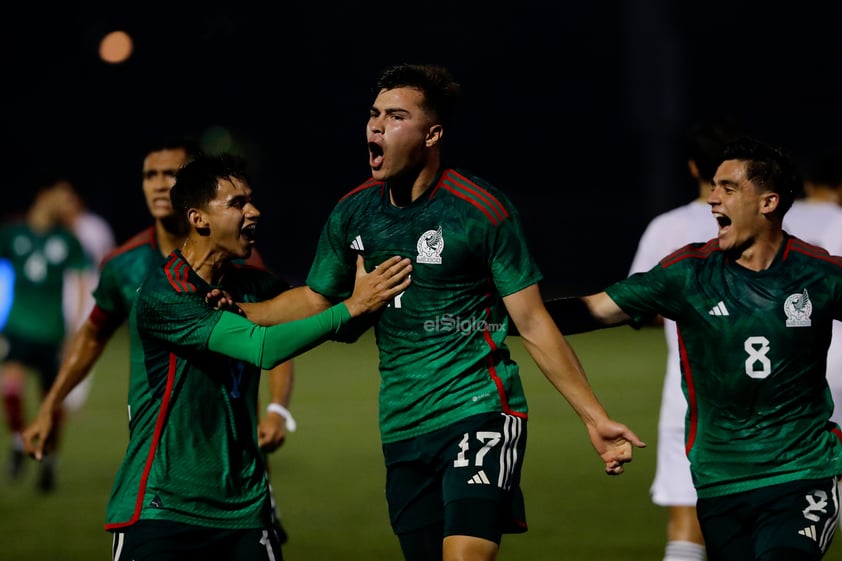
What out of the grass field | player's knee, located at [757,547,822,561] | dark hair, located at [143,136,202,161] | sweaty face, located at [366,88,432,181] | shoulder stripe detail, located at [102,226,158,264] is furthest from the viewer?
the grass field

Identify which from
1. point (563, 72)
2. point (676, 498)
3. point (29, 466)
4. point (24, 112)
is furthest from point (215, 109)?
point (676, 498)

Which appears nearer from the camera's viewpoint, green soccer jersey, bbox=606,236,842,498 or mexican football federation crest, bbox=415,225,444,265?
green soccer jersey, bbox=606,236,842,498

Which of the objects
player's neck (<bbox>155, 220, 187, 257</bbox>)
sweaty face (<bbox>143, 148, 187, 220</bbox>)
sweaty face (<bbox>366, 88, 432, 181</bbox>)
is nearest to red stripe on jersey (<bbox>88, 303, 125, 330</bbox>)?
player's neck (<bbox>155, 220, 187, 257</bbox>)

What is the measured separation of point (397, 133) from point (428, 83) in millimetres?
260

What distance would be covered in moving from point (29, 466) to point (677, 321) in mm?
7638

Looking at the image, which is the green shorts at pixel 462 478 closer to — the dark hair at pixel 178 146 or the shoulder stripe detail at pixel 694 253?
the shoulder stripe detail at pixel 694 253

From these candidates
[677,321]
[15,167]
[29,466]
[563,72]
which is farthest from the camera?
[563,72]

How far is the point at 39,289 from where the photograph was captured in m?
12.1

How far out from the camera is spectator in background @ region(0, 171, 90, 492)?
38.3 feet

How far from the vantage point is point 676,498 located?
22.8 feet

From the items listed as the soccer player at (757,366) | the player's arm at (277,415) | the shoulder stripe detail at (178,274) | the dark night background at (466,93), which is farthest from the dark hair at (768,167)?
the dark night background at (466,93)

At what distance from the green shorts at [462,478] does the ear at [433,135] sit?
41.5 inches

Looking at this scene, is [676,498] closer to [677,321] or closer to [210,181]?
[677,321]

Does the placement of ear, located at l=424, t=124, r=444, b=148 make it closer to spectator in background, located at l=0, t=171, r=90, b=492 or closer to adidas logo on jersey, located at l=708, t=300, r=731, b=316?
adidas logo on jersey, located at l=708, t=300, r=731, b=316
